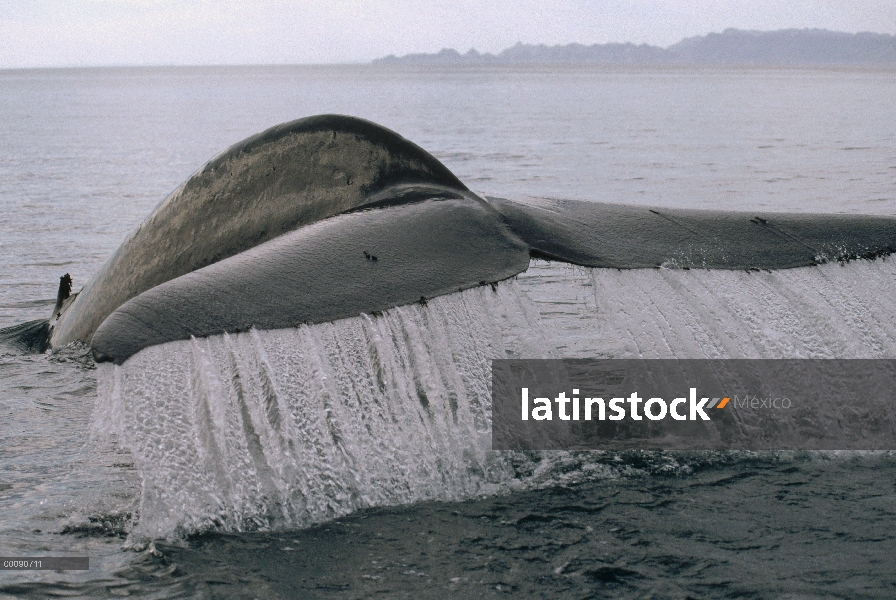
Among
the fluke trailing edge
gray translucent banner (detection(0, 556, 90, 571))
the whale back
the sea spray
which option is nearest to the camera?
the fluke trailing edge

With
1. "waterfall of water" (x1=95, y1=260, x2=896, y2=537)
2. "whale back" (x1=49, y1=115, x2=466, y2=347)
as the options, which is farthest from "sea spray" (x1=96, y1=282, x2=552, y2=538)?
"whale back" (x1=49, y1=115, x2=466, y2=347)

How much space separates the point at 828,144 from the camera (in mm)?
22891

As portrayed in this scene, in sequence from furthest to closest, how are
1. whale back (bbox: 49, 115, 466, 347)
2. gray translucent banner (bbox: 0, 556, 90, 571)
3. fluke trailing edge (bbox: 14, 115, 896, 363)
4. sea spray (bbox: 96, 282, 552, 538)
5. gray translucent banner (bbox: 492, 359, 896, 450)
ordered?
gray translucent banner (bbox: 492, 359, 896, 450) → whale back (bbox: 49, 115, 466, 347) → gray translucent banner (bbox: 0, 556, 90, 571) → sea spray (bbox: 96, 282, 552, 538) → fluke trailing edge (bbox: 14, 115, 896, 363)

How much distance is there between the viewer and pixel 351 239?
10.3ft

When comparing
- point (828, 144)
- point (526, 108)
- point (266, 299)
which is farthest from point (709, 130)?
point (266, 299)

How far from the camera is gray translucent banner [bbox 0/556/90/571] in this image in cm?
343

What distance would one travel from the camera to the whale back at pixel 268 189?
158 inches

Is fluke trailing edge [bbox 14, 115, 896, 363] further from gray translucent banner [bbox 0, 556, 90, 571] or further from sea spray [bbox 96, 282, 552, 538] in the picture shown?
gray translucent banner [bbox 0, 556, 90, 571]

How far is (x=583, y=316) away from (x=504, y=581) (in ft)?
14.0

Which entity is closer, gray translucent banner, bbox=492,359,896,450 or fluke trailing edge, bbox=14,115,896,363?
fluke trailing edge, bbox=14,115,896,363

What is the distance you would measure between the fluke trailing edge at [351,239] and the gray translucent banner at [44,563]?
98 centimetres

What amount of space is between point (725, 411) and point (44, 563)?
9.78 ft

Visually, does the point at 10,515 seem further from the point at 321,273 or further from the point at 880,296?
the point at 880,296

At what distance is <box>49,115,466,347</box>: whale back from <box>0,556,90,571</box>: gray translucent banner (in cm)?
138
